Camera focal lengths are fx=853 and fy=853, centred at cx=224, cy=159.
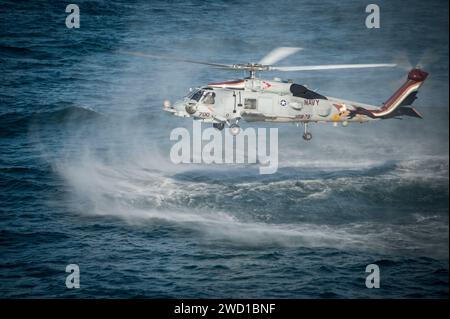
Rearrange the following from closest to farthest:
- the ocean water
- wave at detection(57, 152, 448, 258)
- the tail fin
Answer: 1. the tail fin
2. the ocean water
3. wave at detection(57, 152, 448, 258)

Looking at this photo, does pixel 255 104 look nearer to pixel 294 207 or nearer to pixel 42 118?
pixel 294 207

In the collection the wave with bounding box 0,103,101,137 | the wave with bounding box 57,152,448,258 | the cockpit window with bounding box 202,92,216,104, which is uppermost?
the cockpit window with bounding box 202,92,216,104

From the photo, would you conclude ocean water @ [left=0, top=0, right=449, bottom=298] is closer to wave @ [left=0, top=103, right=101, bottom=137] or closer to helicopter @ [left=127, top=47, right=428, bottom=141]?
wave @ [left=0, top=103, right=101, bottom=137]

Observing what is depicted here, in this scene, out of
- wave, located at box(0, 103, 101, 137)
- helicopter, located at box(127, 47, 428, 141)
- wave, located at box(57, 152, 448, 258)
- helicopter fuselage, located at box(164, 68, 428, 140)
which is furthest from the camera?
wave, located at box(0, 103, 101, 137)

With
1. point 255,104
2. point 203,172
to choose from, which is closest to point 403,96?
point 255,104

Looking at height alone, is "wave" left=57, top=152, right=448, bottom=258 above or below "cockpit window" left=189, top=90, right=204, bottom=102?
below

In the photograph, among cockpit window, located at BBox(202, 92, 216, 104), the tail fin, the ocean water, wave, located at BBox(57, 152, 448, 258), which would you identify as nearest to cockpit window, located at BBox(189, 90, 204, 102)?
cockpit window, located at BBox(202, 92, 216, 104)

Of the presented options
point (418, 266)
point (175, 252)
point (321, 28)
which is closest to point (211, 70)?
point (321, 28)

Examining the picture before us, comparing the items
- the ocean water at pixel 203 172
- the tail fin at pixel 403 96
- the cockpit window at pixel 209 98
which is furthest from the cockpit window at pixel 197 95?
the ocean water at pixel 203 172

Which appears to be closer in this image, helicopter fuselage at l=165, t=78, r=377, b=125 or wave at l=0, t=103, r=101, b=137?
helicopter fuselage at l=165, t=78, r=377, b=125
